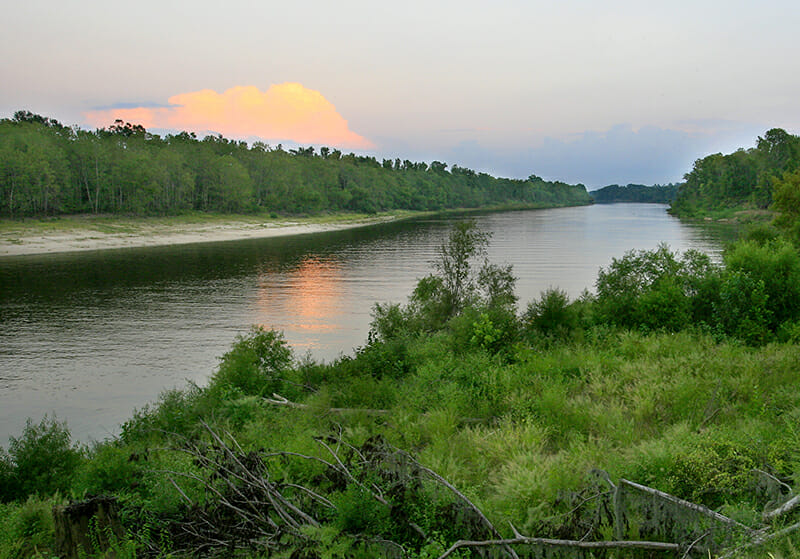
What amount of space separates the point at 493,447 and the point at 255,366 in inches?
433

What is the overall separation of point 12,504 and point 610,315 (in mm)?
17247

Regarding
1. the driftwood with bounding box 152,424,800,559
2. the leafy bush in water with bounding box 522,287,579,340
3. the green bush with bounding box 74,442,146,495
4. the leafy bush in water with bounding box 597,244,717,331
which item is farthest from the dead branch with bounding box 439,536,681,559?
the leafy bush in water with bounding box 597,244,717,331

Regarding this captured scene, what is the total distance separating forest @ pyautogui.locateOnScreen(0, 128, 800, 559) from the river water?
6.43 meters

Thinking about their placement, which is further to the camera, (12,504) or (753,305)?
(753,305)

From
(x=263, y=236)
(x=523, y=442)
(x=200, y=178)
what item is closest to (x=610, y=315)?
(x=523, y=442)

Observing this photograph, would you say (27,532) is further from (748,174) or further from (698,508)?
(748,174)

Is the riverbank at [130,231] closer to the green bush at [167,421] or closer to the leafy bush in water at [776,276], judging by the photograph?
the green bush at [167,421]

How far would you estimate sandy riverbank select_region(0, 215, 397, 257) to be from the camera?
61050mm

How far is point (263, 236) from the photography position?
86938 mm

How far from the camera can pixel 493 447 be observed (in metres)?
8.82

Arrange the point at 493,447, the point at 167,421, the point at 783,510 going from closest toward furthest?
the point at 783,510 → the point at 493,447 → the point at 167,421

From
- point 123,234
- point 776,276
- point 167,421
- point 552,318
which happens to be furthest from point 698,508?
point 123,234

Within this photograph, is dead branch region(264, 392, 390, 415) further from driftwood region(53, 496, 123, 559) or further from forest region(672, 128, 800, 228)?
forest region(672, 128, 800, 228)

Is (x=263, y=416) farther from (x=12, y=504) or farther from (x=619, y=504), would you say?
(x=619, y=504)
